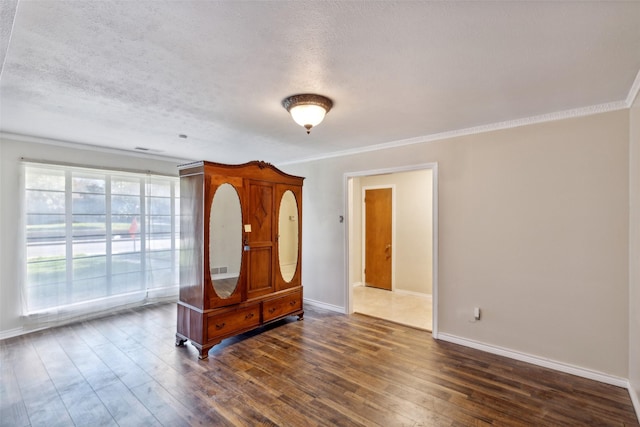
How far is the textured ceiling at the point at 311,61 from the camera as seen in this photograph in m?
1.45

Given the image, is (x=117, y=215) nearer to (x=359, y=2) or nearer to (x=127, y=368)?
(x=127, y=368)

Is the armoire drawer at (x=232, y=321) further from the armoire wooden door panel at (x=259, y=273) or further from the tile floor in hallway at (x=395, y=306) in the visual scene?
the tile floor in hallway at (x=395, y=306)

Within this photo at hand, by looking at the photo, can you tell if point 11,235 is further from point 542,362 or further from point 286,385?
point 542,362

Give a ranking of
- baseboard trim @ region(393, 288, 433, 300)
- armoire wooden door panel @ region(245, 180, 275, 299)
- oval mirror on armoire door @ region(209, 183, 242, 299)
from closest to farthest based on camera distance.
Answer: oval mirror on armoire door @ region(209, 183, 242, 299)
armoire wooden door panel @ region(245, 180, 275, 299)
baseboard trim @ region(393, 288, 433, 300)

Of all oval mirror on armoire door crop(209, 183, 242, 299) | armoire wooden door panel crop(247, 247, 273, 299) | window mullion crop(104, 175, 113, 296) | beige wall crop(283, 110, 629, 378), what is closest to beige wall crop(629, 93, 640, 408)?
beige wall crop(283, 110, 629, 378)

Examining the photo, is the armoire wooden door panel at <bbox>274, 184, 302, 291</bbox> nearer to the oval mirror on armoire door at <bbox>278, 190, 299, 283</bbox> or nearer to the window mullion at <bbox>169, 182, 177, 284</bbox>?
the oval mirror on armoire door at <bbox>278, 190, 299, 283</bbox>

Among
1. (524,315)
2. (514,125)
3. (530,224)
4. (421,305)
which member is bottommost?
(421,305)

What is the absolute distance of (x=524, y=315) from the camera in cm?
304

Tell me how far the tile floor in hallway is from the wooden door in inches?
11.2

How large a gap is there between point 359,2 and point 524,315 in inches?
129

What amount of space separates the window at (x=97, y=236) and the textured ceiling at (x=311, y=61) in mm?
1063

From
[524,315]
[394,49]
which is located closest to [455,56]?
[394,49]

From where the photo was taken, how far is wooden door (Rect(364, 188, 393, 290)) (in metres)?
6.05

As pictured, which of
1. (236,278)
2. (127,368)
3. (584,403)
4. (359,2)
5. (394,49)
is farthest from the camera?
(236,278)
